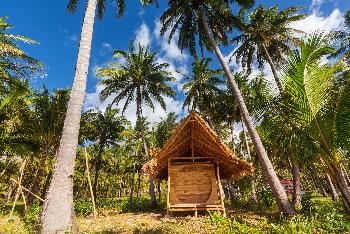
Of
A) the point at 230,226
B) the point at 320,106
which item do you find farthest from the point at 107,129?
the point at 320,106

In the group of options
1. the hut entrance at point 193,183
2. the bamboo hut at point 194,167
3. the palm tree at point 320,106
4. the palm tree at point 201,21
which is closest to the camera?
the palm tree at point 320,106

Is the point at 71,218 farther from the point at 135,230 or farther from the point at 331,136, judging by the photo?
the point at 331,136

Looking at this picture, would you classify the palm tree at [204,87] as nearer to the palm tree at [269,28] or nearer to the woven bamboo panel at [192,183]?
the palm tree at [269,28]

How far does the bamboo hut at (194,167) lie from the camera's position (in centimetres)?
1300

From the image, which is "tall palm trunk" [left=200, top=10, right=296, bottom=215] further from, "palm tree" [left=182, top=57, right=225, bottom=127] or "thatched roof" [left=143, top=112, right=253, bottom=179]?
"palm tree" [left=182, top=57, right=225, bottom=127]

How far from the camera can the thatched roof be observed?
12.6 m

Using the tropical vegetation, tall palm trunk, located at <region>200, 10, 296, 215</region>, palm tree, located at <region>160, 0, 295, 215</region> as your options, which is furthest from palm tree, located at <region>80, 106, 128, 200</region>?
tall palm trunk, located at <region>200, 10, 296, 215</region>

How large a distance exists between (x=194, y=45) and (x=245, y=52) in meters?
6.44

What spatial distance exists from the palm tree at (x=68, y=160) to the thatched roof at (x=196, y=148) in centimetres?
489

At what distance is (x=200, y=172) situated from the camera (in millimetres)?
13820

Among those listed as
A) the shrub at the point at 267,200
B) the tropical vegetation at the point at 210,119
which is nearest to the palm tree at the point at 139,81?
the tropical vegetation at the point at 210,119

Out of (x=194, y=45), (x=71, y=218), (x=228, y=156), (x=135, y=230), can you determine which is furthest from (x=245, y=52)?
(x=71, y=218)

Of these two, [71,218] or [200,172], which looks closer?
[71,218]

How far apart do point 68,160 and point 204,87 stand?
1934cm
